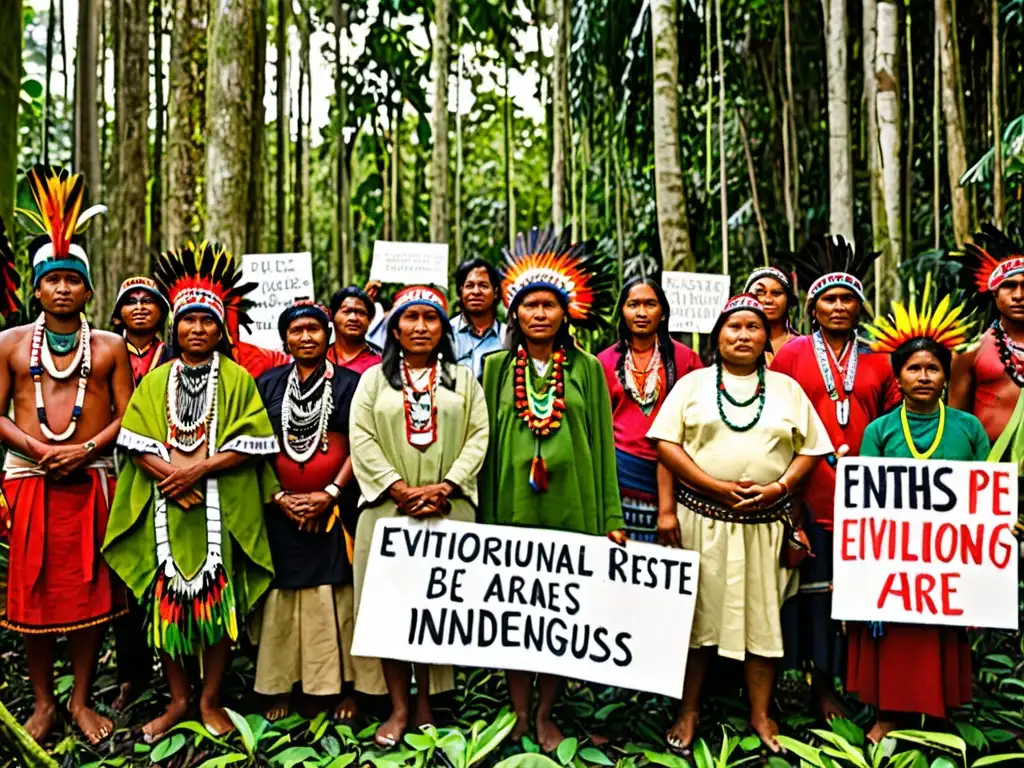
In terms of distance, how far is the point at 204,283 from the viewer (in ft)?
12.5

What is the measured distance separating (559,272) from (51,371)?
2125mm

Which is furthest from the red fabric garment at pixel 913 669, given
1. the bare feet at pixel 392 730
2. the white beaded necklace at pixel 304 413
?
the white beaded necklace at pixel 304 413

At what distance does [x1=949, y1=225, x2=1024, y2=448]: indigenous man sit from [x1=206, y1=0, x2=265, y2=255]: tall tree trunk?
397 cm

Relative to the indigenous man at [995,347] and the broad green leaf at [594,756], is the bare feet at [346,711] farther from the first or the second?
the indigenous man at [995,347]

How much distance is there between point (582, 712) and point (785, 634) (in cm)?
93

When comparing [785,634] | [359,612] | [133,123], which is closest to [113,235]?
[133,123]

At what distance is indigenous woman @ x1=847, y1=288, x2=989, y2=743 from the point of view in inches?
134

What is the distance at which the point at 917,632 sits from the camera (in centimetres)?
340

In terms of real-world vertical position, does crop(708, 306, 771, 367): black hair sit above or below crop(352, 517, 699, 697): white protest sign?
above

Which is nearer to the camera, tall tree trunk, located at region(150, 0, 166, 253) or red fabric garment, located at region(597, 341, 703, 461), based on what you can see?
red fabric garment, located at region(597, 341, 703, 461)

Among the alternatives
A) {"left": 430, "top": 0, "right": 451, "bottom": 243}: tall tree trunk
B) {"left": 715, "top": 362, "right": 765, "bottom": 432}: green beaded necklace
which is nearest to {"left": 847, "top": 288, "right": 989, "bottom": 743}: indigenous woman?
{"left": 715, "top": 362, "right": 765, "bottom": 432}: green beaded necklace

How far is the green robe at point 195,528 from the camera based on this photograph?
11.5ft

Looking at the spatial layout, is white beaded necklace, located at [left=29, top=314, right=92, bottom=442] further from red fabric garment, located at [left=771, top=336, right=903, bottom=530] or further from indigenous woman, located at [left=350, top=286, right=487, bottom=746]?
red fabric garment, located at [left=771, top=336, right=903, bottom=530]

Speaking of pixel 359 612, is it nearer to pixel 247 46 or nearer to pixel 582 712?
pixel 582 712
